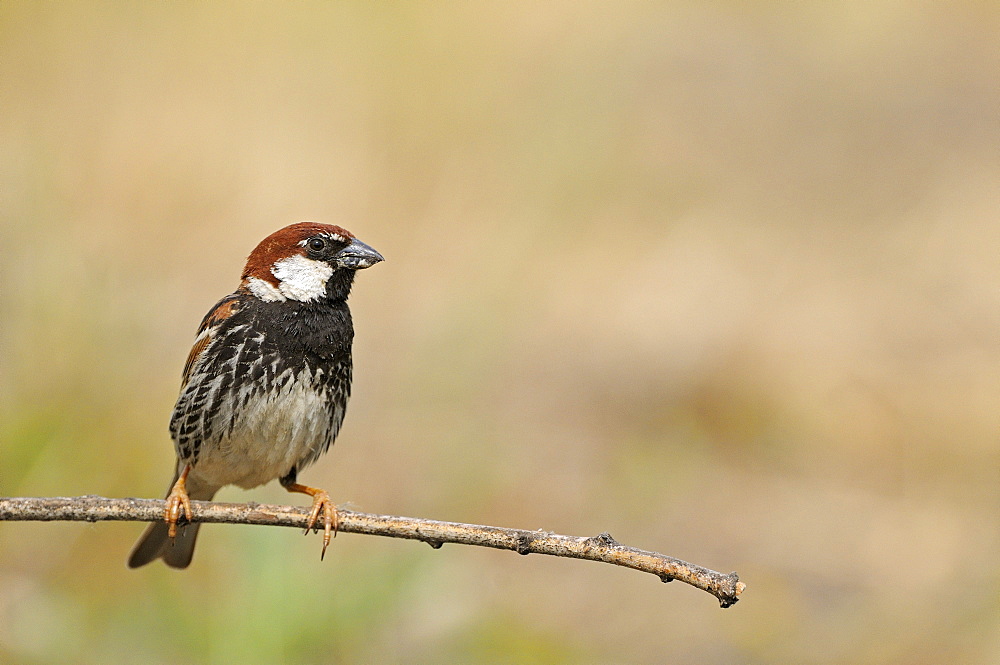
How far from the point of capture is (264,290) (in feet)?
Answer: 13.7

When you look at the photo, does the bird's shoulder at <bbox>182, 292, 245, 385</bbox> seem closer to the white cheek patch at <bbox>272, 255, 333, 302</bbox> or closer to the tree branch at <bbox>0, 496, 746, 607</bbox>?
the white cheek patch at <bbox>272, 255, 333, 302</bbox>

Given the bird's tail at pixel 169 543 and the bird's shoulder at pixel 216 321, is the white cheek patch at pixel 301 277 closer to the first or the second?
the bird's shoulder at pixel 216 321

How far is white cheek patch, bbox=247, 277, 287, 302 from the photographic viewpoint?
414cm

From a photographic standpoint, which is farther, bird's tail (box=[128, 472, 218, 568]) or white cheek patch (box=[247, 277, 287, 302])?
bird's tail (box=[128, 472, 218, 568])

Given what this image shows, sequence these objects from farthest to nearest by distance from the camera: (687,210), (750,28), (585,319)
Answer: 1. (750,28)
2. (687,210)
3. (585,319)

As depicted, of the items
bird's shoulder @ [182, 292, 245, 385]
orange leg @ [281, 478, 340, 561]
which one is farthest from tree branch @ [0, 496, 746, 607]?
bird's shoulder @ [182, 292, 245, 385]

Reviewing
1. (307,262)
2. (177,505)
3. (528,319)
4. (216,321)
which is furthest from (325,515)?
(528,319)

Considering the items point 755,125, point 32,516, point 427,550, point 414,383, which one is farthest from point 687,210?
point 32,516

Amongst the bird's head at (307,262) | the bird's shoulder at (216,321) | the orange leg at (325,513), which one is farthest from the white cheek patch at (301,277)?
the orange leg at (325,513)

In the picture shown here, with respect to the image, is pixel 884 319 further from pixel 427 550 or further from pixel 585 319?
pixel 427 550

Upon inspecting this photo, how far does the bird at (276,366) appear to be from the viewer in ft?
13.2

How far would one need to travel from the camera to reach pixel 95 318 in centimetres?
585

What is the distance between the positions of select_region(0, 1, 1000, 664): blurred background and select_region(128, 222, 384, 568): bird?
77 centimetres

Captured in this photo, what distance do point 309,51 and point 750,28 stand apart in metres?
6.39
